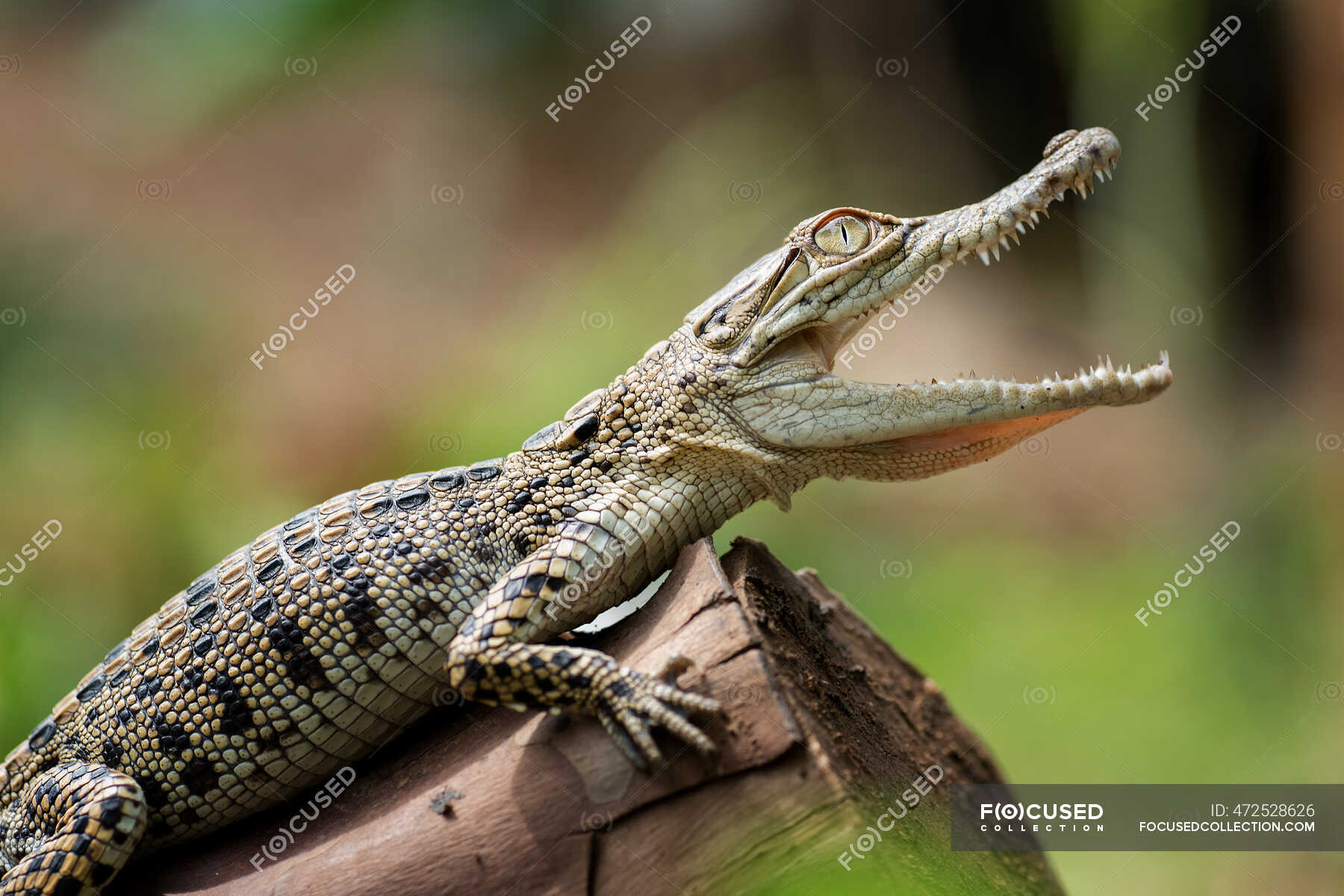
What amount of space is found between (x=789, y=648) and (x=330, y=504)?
1.94 m

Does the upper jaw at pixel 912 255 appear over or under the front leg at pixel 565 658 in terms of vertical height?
over

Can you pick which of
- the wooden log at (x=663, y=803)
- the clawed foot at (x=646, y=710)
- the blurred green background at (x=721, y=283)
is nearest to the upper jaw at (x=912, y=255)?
the wooden log at (x=663, y=803)

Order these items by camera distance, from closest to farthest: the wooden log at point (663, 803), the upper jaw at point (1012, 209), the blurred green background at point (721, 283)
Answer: the wooden log at point (663, 803) → the upper jaw at point (1012, 209) → the blurred green background at point (721, 283)

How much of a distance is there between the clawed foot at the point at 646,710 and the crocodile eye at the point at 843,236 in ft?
5.61

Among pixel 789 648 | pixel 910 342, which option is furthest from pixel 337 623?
pixel 910 342

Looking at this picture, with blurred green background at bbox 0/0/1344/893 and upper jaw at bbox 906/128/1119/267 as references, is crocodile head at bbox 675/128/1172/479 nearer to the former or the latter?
upper jaw at bbox 906/128/1119/267

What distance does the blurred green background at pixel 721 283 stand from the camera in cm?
733

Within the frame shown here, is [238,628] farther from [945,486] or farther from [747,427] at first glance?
[945,486]

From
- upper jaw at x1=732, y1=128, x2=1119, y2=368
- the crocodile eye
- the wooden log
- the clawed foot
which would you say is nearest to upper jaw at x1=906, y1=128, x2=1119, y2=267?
upper jaw at x1=732, y1=128, x2=1119, y2=368

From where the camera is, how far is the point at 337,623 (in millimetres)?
3211

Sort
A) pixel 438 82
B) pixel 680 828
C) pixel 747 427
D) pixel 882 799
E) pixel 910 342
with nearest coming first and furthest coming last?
pixel 680 828, pixel 882 799, pixel 747 427, pixel 910 342, pixel 438 82

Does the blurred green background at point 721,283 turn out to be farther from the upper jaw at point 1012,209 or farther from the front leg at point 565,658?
the upper jaw at point 1012,209

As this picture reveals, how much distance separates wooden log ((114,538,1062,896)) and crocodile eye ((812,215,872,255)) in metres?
1.24

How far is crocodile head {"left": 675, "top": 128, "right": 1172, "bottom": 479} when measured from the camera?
10.5 ft
